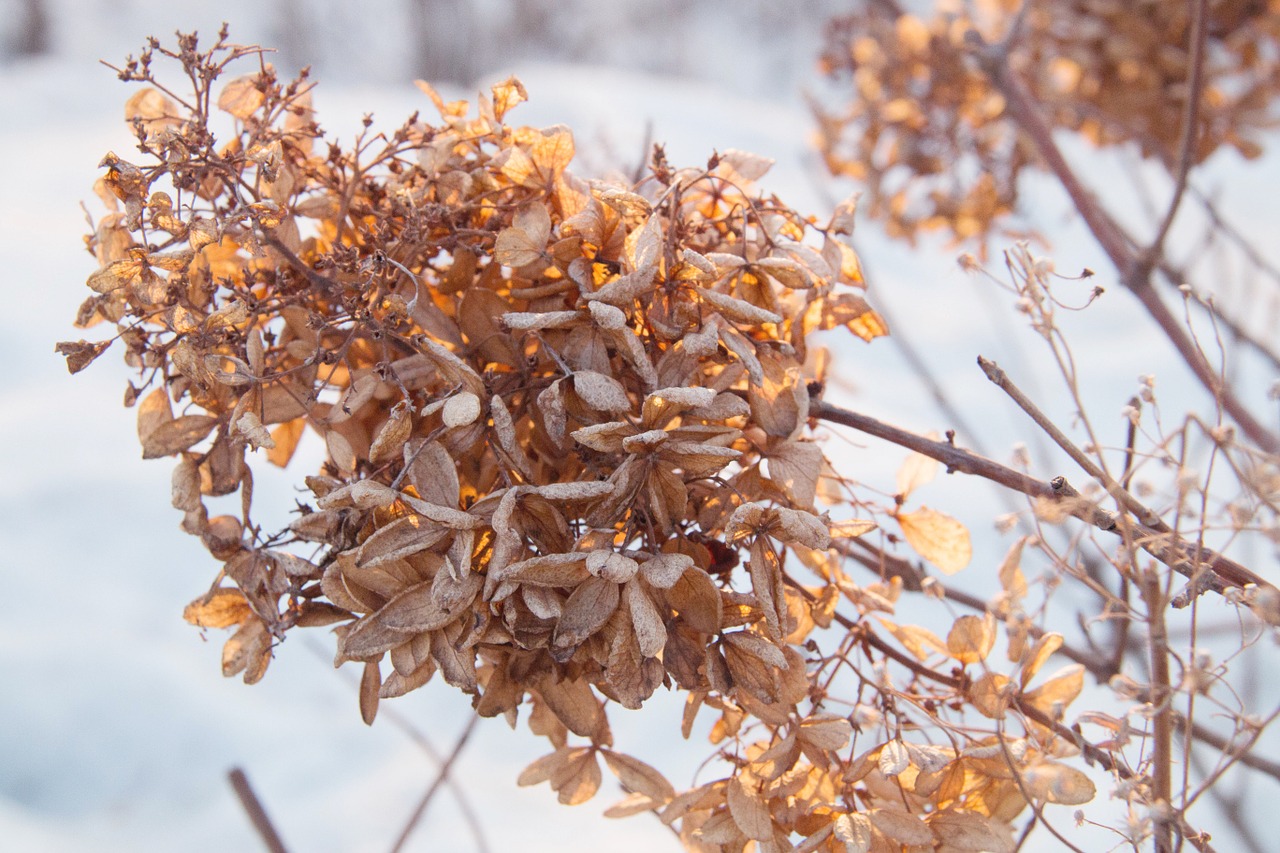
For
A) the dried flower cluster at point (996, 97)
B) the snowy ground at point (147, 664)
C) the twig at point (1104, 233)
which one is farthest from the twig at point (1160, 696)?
the dried flower cluster at point (996, 97)

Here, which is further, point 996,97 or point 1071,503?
point 996,97

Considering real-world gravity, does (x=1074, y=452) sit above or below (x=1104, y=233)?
below

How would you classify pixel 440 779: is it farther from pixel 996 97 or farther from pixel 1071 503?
pixel 996 97

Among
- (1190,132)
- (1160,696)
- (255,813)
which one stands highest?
(1190,132)

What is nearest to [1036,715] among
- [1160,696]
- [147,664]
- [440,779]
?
[1160,696]

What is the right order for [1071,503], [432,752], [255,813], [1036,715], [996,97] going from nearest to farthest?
[1071,503], [1036,715], [255,813], [432,752], [996,97]

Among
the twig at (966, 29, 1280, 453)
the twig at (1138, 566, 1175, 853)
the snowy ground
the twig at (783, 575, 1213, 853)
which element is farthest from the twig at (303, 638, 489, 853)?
the twig at (966, 29, 1280, 453)
